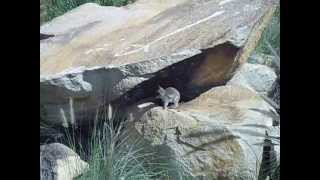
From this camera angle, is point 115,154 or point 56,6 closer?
point 115,154

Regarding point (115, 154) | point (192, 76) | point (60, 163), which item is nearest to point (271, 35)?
point (192, 76)

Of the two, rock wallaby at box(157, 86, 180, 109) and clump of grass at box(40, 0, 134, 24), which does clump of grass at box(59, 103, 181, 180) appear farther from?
clump of grass at box(40, 0, 134, 24)

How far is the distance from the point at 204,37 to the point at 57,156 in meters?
0.92

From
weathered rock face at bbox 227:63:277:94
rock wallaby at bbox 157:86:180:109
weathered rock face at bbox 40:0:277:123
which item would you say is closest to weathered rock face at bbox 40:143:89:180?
weathered rock face at bbox 40:0:277:123

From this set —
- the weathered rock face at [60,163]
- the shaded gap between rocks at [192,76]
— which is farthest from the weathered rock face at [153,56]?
the weathered rock face at [60,163]

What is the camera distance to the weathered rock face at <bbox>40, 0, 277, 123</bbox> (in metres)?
3.70

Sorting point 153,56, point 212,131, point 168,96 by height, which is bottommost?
point 212,131

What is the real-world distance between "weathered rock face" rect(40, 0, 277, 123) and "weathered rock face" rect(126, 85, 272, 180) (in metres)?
0.08

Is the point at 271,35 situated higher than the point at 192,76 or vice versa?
the point at 271,35

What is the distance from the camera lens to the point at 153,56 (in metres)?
3.70

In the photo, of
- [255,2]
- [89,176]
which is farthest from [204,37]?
[89,176]

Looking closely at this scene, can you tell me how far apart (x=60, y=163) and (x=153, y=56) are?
69 cm

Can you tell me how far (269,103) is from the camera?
12.2ft

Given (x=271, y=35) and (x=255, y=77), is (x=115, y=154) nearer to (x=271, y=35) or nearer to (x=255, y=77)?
(x=255, y=77)
